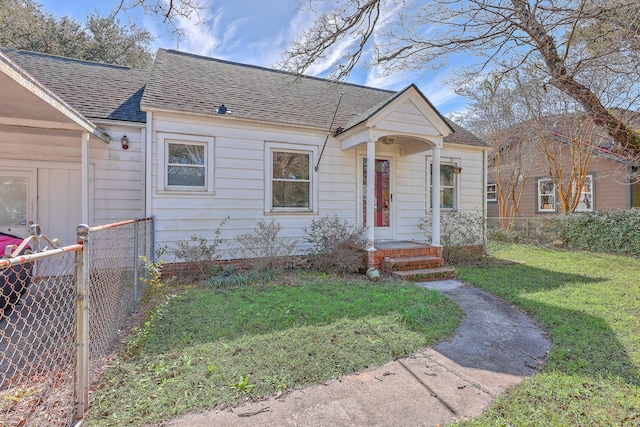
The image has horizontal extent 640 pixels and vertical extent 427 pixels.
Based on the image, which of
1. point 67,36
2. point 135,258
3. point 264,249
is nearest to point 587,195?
point 264,249

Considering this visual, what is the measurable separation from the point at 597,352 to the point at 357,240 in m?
4.44

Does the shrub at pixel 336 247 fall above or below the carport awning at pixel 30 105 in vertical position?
below

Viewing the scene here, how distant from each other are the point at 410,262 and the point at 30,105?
715 cm

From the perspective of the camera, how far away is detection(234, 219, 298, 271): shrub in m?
6.73

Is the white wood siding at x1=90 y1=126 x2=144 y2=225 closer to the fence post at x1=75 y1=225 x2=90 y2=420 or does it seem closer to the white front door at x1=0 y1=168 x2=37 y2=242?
the white front door at x1=0 y1=168 x2=37 y2=242

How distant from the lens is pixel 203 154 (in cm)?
695

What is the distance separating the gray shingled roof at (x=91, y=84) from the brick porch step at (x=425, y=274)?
6593 mm

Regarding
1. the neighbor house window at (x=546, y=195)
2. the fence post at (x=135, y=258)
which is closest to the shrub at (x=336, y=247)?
the fence post at (x=135, y=258)

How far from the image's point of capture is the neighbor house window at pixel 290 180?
297 inches

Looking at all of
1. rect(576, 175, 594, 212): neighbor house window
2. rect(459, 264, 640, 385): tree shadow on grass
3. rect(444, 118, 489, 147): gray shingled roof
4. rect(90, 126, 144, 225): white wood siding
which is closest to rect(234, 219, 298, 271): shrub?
rect(90, 126, 144, 225): white wood siding

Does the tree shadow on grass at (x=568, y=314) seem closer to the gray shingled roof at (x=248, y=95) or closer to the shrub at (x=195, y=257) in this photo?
the gray shingled roof at (x=248, y=95)

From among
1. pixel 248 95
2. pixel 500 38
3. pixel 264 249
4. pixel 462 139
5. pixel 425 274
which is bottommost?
pixel 425 274

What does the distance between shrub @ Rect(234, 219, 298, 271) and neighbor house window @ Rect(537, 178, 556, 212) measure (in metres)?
14.7

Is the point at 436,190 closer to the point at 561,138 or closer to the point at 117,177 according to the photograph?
the point at 117,177
